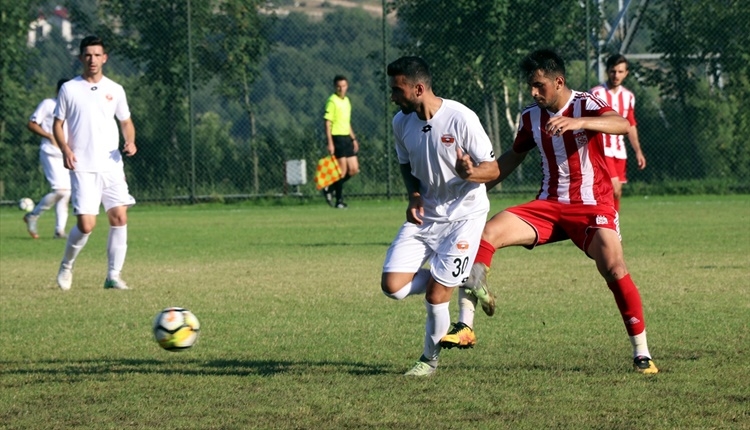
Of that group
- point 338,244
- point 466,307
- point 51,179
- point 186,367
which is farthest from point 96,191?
point 51,179

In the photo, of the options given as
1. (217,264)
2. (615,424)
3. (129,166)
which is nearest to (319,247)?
(217,264)

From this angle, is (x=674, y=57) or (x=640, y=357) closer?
(x=640, y=357)

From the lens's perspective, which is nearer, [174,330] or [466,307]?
[174,330]

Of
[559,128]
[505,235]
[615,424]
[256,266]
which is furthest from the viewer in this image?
[256,266]

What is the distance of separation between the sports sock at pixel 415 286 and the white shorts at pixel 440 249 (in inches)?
3.3

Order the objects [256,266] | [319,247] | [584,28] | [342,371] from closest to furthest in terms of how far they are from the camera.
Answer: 1. [342,371]
2. [256,266]
3. [319,247]
4. [584,28]

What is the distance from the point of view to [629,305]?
641 centimetres

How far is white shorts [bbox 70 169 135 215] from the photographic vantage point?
35.1ft

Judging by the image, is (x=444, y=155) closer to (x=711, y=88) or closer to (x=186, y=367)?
(x=186, y=367)

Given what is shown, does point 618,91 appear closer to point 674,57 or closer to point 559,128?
point 559,128

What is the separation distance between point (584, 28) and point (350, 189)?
5474 mm

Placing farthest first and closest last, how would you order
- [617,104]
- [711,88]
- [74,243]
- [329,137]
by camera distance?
[711,88] < [329,137] < [617,104] < [74,243]

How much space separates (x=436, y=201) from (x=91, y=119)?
5.21 meters

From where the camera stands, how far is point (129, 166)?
24.4 metres
